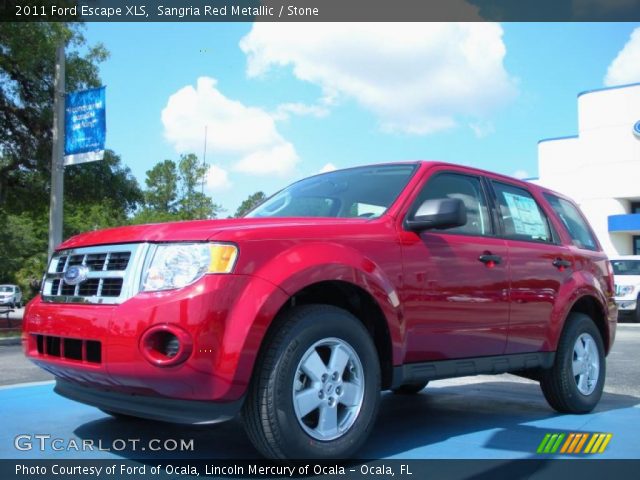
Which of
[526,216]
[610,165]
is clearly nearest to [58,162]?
[526,216]

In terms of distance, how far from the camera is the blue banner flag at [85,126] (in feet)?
44.9

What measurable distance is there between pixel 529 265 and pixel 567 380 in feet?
3.21

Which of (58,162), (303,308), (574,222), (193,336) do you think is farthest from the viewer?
(58,162)

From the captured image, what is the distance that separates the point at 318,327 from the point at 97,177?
Result: 54.1ft

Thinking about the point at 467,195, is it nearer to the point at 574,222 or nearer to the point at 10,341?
the point at 574,222

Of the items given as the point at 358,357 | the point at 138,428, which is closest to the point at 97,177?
the point at 138,428

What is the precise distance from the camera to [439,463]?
12.3 ft

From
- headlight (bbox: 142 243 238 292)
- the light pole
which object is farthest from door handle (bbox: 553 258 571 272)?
the light pole

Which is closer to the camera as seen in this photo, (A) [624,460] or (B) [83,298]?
(B) [83,298]

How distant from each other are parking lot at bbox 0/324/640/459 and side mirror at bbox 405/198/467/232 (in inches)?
52.1

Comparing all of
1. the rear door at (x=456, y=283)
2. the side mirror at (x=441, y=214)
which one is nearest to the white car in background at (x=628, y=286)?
the rear door at (x=456, y=283)

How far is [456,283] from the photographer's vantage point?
4332 mm

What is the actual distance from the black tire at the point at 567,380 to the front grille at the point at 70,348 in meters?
3.41

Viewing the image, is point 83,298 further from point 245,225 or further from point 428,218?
point 428,218
